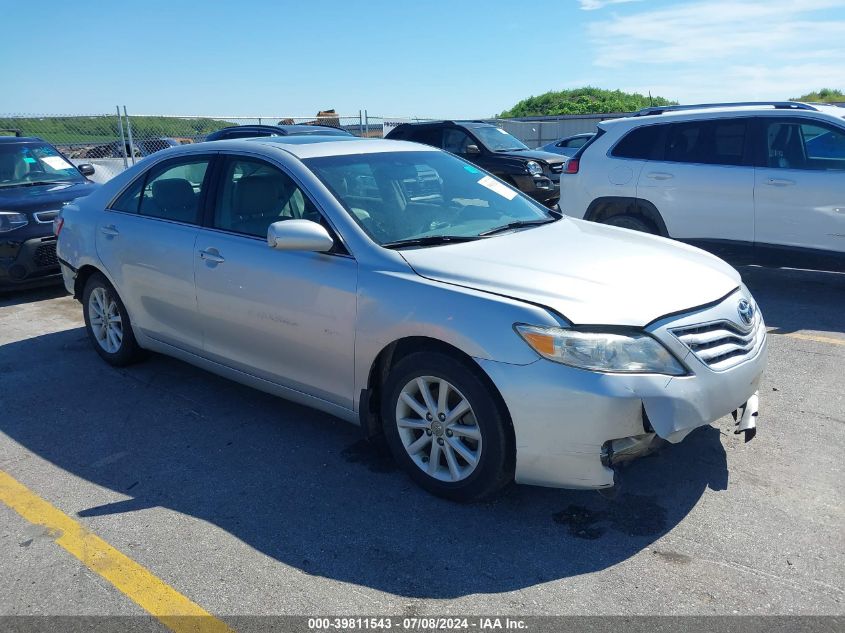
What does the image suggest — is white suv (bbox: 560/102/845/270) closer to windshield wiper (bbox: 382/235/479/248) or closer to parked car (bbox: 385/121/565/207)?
windshield wiper (bbox: 382/235/479/248)

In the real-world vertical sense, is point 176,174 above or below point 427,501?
above

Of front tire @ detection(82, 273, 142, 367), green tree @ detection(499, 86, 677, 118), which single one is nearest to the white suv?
front tire @ detection(82, 273, 142, 367)

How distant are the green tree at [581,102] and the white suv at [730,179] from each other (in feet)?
123

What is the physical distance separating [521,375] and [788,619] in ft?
4.27

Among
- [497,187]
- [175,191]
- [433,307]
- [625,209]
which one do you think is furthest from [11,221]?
[625,209]

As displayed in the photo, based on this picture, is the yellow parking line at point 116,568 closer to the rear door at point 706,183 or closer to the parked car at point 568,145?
the rear door at point 706,183

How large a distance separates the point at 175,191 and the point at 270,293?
1360 mm

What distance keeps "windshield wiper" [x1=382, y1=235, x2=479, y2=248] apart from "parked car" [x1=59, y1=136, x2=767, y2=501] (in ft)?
0.04

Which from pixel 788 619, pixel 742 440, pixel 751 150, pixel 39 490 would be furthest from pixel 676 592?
pixel 751 150

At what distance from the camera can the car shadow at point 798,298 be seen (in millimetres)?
6121

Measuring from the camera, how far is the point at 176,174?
4.90 meters

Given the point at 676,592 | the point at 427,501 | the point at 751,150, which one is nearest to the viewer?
the point at 676,592

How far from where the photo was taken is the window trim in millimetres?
3785

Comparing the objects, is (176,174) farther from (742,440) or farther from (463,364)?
(742,440)
